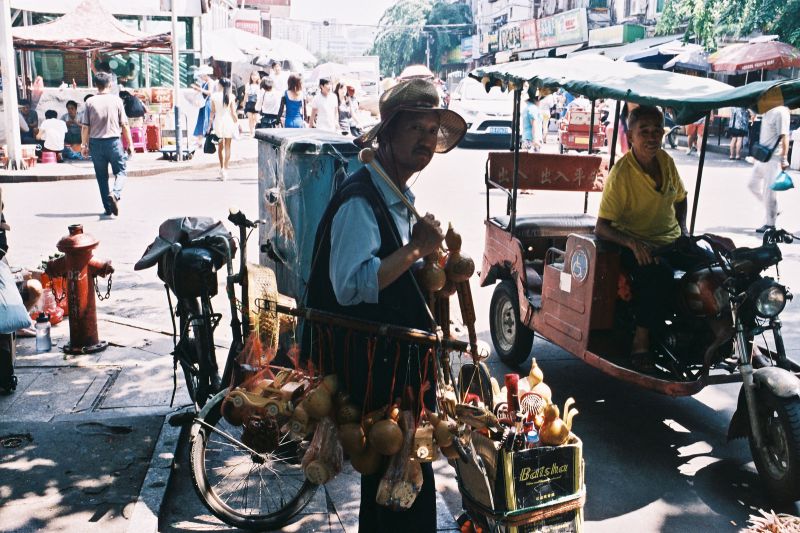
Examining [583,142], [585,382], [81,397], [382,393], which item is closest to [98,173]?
[81,397]

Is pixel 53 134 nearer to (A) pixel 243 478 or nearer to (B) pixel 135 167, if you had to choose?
(B) pixel 135 167

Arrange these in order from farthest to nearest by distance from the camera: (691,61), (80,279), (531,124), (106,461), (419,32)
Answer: (419,32)
(691,61)
(531,124)
(80,279)
(106,461)

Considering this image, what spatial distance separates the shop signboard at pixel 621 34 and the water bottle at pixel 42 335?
117ft

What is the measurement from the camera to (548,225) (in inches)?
237

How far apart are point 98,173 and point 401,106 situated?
950 cm

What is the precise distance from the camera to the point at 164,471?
3.95 metres

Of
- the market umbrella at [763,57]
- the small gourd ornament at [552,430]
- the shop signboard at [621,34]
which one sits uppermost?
the shop signboard at [621,34]

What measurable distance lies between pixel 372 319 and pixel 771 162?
908 cm

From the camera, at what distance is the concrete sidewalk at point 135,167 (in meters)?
14.8

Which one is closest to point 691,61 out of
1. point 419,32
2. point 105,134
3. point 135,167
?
point 135,167

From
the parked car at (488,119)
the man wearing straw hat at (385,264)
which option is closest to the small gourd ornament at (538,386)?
the man wearing straw hat at (385,264)

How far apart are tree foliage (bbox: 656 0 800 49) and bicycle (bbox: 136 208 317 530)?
2145cm

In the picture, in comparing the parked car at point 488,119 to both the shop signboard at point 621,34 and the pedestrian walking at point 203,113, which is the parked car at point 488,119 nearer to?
the pedestrian walking at point 203,113

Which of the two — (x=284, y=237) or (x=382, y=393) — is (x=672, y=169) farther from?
(x=382, y=393)
